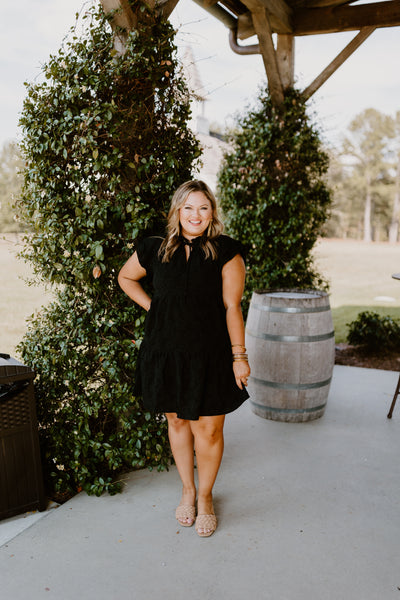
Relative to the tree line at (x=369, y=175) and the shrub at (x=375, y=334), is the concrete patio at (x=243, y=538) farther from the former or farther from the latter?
the tree line at (x=369, y=175)

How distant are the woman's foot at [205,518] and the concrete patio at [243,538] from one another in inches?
1.5

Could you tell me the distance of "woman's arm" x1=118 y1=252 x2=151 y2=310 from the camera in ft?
7.15

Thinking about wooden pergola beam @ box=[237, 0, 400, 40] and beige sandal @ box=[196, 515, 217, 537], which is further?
wooden pergola beam @ box=[237, 0, 400, 40]

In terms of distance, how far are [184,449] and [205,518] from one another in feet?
1.04

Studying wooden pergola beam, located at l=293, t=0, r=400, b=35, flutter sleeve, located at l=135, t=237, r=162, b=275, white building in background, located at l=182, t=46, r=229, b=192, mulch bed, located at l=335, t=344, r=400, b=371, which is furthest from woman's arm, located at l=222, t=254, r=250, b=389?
wooden pergola beam, located at l=293, t=0, r=400, b=35

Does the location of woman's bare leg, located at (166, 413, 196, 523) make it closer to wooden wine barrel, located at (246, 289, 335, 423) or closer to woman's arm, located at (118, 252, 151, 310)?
woman's arm, located at (118, 252, 151, 310)

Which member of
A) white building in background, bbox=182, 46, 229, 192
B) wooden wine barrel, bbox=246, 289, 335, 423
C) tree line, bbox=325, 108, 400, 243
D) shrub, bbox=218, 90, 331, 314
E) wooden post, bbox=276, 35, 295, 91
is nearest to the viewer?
white building in background, bbox=182, 46, 229, 192

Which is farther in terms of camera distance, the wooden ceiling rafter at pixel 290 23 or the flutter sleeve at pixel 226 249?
the wooden ceiling rafter at pixel 290 23

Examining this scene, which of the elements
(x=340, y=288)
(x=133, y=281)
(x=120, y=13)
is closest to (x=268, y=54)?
(x=120, y=13)

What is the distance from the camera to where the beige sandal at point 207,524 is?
2.07 metres

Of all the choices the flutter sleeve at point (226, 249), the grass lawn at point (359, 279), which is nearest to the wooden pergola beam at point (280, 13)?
the grass lawn at point (359, 279)

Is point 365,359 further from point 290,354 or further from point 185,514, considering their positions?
point 185,514

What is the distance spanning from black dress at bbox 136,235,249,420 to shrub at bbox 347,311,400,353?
3572 mm

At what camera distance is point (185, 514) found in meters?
2.16
